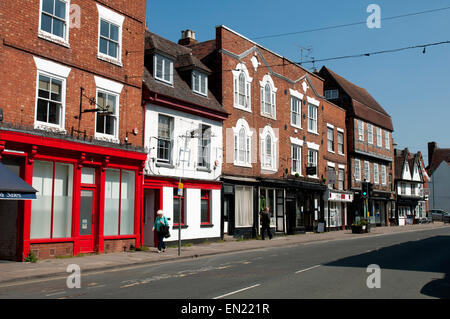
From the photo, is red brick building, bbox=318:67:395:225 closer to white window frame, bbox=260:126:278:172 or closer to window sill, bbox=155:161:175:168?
white window frame, bbox=260:126:278:172

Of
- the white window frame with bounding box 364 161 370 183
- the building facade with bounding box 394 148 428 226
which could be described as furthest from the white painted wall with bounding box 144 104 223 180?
the building facade with bounding box 394 148 428 226

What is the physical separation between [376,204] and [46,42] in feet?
130

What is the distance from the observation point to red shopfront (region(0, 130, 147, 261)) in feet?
51.2

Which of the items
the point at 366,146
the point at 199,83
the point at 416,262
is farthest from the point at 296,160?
the point at 416,262

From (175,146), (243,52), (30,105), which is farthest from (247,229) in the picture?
(30,105)

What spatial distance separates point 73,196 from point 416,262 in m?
12.2

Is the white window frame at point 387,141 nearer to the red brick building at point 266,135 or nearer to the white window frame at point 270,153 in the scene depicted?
the red brick building at point 266,135

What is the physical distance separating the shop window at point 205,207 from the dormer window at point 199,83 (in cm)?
528

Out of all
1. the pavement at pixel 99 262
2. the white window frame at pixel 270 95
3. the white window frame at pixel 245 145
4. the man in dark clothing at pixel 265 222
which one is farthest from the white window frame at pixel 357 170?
the pavement at pixel 99 262

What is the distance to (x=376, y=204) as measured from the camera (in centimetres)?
4828

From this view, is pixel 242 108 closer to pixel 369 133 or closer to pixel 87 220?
pixel 87 220

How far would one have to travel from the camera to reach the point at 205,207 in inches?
953

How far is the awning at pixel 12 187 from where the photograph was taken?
13695 mm

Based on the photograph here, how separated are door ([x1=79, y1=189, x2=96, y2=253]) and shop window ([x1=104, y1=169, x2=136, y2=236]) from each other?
0.64 m
